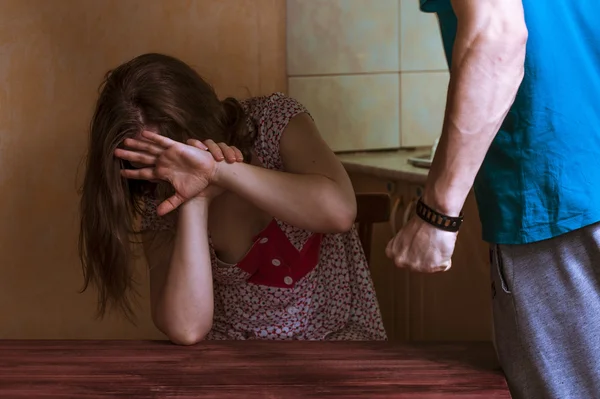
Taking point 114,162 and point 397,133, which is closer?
point 114,162

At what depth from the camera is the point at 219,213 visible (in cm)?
181

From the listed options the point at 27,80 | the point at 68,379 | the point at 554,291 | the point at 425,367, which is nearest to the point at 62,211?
the point at 27,80

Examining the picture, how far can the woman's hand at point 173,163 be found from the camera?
1.49m

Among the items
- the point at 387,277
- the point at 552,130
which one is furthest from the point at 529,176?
the point at 387,277

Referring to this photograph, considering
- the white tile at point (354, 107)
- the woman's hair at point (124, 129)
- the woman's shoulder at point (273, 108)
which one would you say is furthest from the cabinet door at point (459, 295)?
the woman's hair at point (124, 129)

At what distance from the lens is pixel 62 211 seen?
2.36m

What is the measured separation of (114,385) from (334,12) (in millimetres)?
1616

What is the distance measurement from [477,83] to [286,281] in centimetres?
83

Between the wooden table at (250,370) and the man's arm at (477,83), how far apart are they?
28 cm

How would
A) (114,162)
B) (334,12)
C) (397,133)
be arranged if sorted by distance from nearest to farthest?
(114,162), (334,12), (397,133)

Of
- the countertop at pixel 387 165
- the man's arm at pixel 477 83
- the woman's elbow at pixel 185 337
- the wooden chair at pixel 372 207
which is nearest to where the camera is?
the man's arm at pixel 477 83

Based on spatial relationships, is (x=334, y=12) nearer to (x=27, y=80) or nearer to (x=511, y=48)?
(x=27, y=80)

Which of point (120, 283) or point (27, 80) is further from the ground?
point (27, 80)

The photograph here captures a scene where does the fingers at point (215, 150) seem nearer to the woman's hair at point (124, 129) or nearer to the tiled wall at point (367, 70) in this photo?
the woman's hair at point (124, 129)
